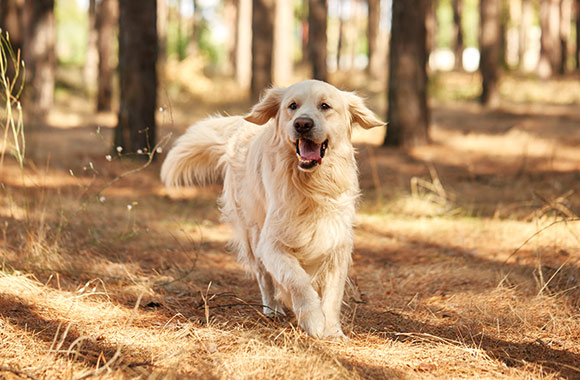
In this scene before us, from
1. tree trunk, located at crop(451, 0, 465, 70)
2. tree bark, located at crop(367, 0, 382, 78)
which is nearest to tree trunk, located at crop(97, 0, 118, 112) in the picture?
tree bark, located at crop(367, 0, 382, 78)

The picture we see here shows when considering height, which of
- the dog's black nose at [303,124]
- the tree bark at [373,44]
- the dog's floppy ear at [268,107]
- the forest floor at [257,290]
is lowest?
the forest floor at [257,290]

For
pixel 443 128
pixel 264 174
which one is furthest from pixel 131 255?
pixel 443 128

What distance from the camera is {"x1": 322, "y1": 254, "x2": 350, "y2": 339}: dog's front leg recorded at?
3645mm

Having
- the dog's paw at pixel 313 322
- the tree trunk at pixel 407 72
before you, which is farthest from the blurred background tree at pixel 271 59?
the dog's paw at pixel 313 322

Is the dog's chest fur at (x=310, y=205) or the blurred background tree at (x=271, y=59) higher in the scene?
the blurred background tree at (x=271, y=59)

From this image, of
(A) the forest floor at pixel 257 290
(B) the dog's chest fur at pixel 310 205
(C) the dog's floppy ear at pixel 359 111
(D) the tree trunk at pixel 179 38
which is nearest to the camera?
(A) the forest floor at pixel 257 290

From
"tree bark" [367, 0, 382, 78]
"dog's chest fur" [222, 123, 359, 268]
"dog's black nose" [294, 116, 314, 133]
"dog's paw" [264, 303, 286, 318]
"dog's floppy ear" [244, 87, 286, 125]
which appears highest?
"tree bark" [367, 0, 382, 78]

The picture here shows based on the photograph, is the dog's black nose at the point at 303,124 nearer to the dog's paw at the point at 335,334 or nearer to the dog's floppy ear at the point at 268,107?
the dog's floppy ear at the point at 268,107

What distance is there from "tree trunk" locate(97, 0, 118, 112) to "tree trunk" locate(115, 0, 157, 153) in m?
7.74

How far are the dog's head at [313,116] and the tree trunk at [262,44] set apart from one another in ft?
38.9

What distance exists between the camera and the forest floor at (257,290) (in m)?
3.07

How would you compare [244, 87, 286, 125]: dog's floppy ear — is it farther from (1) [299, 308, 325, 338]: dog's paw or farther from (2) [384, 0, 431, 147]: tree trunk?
(2) [384, 0, 431, 147]: tree trunk

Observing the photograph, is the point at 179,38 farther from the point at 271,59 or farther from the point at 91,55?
the point at 271,59

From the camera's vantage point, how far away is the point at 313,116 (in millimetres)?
3580
